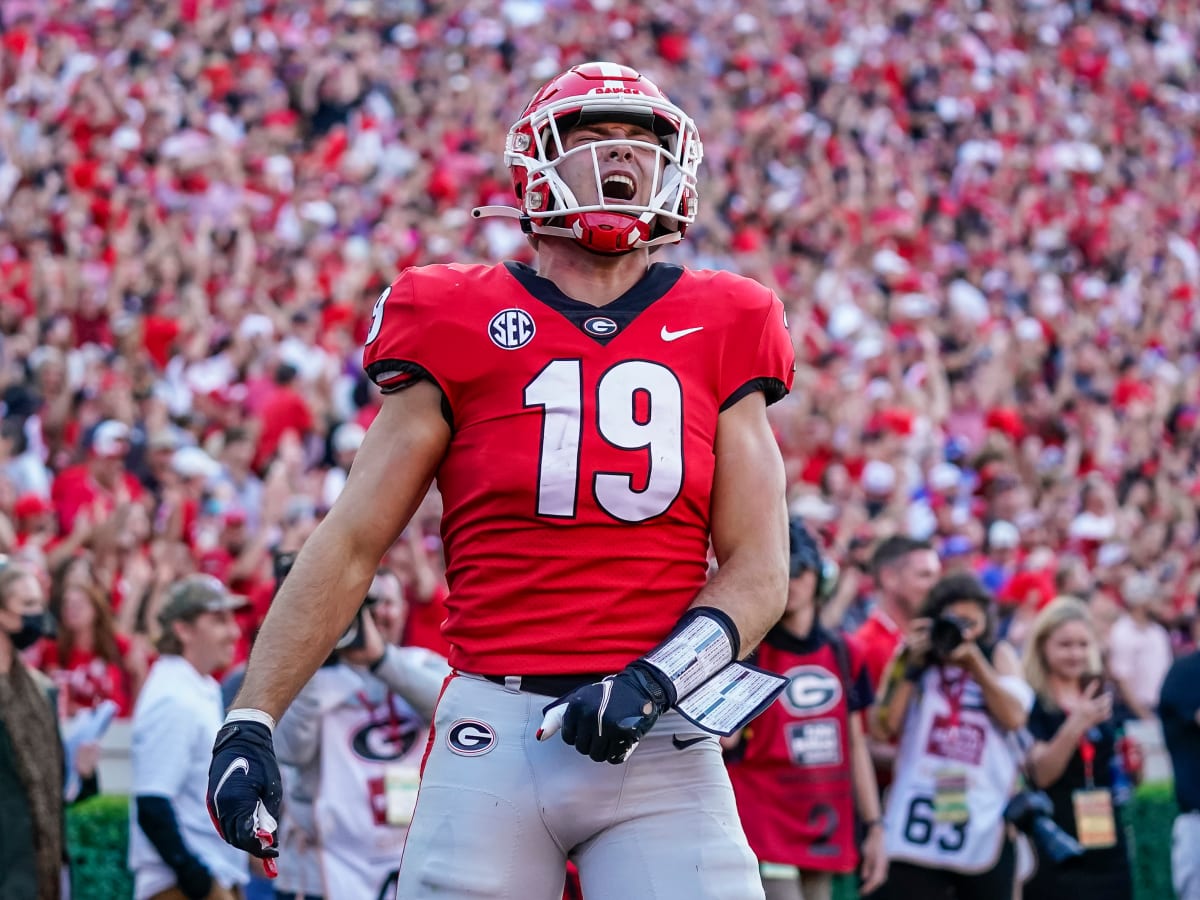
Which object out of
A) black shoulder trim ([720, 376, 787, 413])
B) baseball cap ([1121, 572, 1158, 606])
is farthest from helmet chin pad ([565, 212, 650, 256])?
baseball cap ([1121, 572, 1158, 606])

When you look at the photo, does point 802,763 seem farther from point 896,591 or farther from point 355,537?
point 355,537

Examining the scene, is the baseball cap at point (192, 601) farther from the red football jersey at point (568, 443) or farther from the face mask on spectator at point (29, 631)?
the red football jersey at point (568, 443)

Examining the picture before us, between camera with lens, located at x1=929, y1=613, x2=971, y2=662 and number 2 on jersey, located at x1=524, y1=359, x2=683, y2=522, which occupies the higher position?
number 2 on jersey, located at x1=524, y1=359, x2=683, y2=522

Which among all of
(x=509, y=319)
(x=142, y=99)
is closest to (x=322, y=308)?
(x=142, y=99)

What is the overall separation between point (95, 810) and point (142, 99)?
9140mm

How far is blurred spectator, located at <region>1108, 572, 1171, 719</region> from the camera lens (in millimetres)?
10336

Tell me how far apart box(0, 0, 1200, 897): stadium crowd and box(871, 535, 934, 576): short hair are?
109 centimetres

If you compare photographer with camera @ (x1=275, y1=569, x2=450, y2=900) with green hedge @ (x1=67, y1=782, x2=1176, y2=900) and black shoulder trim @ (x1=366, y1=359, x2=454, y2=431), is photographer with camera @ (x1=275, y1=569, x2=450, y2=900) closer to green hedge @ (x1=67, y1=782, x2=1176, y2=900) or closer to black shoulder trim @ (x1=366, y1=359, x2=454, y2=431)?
green hedge @ (x1=67, y1=782, x2=1176, y2=900)

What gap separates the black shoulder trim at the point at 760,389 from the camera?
3340mm

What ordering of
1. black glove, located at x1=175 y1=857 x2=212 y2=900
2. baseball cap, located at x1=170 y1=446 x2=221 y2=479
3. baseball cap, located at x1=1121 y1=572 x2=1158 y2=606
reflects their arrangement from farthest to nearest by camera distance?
baseball cap, located at x1=1121 y1=572 x2=1158 y2=606
baseball cap, located at x1=170 y1=446 x2=221 y2=479
black glove, located at x1=175 y1=857 x2=212 y2=900

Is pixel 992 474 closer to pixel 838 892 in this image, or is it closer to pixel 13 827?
pixel 838 892

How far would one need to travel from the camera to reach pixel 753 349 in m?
3.34

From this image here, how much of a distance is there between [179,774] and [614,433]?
10.9 ft

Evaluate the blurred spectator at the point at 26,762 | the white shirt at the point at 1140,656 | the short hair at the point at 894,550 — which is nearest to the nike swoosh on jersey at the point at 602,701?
the blurred spectator at the point at 26,762
